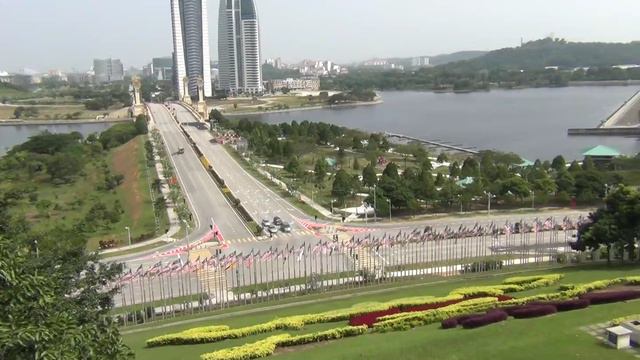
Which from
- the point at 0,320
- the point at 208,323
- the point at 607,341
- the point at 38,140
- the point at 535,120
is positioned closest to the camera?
the point at 0,320

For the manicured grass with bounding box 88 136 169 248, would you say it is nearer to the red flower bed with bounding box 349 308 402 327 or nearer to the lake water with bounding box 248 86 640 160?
the red flower bed with bounding box 349 308 402 327

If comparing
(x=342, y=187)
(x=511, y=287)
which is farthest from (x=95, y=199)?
(x=511, y=287)

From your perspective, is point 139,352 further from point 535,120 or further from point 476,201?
point 535,120

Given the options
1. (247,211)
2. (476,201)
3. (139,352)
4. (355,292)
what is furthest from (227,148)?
(139,352)

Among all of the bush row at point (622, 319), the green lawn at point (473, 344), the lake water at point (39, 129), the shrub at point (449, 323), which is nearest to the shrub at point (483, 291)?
the green lawn at point (473, 344)

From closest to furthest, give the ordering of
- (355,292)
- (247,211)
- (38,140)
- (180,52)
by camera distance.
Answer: (355,292) < (247,211) < (38,140) < (180,52)

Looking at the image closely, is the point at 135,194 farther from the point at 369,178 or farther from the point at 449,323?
the point at 449,323
